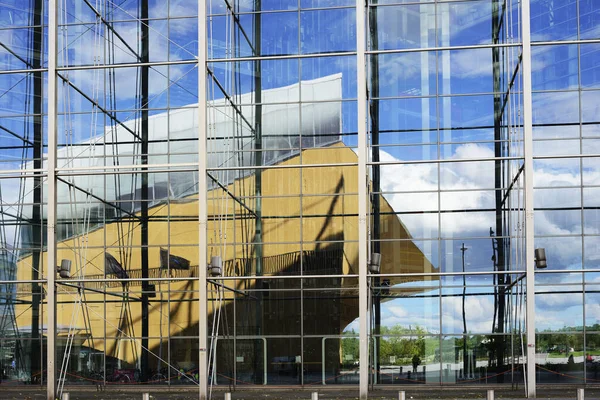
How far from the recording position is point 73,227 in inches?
1041

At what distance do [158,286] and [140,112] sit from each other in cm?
545

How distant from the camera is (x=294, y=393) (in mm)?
23531

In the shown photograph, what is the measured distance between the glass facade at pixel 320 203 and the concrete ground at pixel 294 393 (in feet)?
2.11

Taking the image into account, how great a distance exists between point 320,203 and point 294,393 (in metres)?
5.59

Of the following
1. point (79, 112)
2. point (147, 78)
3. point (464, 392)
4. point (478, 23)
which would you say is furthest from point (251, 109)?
point (464, 392)

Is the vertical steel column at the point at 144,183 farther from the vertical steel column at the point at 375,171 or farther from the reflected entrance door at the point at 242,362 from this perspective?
the vertical steel column at the point at 375,171

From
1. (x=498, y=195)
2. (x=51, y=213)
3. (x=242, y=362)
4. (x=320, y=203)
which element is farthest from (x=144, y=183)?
(x=498, y=195)

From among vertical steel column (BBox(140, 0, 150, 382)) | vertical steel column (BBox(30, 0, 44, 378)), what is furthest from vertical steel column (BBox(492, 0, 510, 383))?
vertical steel column (BBox(30, 0, 44, 378))

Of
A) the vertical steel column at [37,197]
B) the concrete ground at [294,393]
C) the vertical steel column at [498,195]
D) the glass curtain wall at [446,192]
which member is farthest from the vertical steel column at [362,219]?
the vertical steel column at [37,197]

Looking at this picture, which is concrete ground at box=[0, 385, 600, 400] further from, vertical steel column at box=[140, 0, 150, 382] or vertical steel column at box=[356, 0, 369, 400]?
vertical steel column at box=[356, 0, 369, 400]

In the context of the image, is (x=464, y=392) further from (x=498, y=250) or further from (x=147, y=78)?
(x=147, y=78)

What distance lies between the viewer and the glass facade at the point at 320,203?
24547mm

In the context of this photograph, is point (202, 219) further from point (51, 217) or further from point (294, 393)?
point (294, 393)

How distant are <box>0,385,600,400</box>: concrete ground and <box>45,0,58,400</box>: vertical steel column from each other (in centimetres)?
154
